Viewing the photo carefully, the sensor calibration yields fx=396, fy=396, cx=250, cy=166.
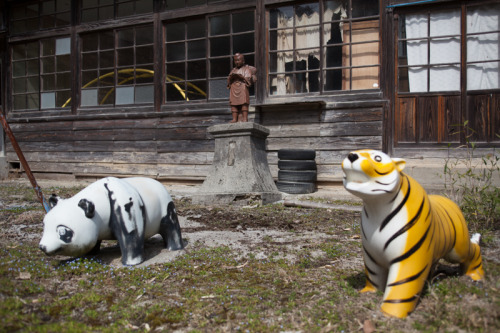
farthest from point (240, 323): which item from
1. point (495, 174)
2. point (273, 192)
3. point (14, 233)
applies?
point (495, 174)

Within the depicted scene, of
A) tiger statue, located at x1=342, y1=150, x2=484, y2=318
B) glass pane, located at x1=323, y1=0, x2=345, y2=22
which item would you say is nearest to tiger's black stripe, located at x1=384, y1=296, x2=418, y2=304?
tiger statue, located at x1=342, y1=150, x2=484, y2=318

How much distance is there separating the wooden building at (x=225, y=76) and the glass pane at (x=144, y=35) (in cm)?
3

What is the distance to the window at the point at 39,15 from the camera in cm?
908

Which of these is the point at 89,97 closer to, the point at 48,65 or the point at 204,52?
the point at 48,65

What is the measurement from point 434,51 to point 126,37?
19.8 ft

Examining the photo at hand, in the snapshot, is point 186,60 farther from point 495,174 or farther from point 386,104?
point 495,174

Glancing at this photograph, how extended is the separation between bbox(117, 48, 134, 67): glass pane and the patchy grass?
232 inches

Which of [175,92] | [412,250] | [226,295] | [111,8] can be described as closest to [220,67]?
[175,92]

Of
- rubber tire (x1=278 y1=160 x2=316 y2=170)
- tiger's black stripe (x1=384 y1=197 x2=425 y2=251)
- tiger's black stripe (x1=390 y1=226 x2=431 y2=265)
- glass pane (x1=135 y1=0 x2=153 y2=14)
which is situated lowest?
tiger's black stripe (x1=390 y1=226 x2=431 y2=265)

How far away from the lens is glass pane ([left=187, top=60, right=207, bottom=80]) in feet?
25.5

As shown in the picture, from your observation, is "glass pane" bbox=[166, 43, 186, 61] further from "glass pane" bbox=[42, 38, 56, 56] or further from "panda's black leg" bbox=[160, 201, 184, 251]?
"panda's black leg" bbox=[160, 201, 184, 251]

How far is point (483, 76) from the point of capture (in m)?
6.07

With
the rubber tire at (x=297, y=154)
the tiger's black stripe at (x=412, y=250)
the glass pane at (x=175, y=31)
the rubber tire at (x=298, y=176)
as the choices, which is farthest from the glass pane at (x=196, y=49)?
the tiger's black stripe at (x=412, y=250)

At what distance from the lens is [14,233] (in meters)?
3.84
